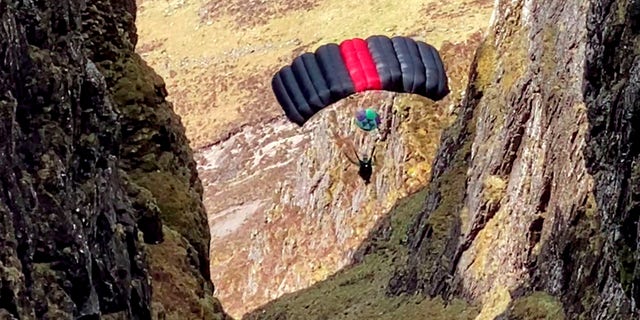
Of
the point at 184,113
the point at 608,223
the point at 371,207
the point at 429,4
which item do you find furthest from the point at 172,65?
the point at 608,223

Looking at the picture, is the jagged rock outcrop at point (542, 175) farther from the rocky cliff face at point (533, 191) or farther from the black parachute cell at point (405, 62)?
the black parachute cell at point (405, 62)

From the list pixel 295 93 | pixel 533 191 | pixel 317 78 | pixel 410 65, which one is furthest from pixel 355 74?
pixel 533 191

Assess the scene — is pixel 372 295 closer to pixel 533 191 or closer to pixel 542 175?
pixel 533 191

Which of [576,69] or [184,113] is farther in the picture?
[184,113]

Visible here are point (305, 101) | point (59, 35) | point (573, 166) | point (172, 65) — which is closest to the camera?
point (59, 35)

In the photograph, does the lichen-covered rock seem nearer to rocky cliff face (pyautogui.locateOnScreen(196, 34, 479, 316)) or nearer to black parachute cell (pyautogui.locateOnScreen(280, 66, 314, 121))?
black parachute cell (pyautogui.locateOnScreen(280, 66, 314, 121))

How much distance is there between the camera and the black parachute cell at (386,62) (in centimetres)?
3032

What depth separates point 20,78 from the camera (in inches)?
445

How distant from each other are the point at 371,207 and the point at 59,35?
23189mm

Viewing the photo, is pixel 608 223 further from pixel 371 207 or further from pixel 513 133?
pixel 371 207

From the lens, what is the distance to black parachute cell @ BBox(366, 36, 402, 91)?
30317 mm

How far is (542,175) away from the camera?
22.5 metres

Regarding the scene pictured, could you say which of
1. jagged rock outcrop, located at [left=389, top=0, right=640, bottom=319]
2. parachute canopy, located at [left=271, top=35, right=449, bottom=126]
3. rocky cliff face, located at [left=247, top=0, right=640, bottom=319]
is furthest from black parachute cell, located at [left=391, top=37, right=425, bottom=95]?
jagged rock outcrop, located at [left=389, top=0, right=640, bottom=319]

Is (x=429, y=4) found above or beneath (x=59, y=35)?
beneath
